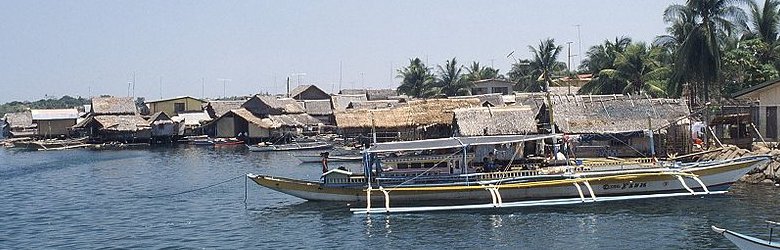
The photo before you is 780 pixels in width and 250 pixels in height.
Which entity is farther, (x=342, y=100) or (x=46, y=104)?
(x=46, y=104)

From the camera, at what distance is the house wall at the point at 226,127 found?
76.7 metres

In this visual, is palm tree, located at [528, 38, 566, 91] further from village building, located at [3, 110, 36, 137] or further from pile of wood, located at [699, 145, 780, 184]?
village building, located at [3, 110, 36, 137]

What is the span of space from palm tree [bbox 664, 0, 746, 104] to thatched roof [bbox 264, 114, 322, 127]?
130ft

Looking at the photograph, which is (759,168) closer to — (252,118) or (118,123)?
(252,118)

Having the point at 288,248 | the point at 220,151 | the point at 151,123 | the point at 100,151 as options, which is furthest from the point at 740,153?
the point at 151,123

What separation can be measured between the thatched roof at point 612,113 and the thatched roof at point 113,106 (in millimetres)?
56214

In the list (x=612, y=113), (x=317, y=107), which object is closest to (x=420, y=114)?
(x=612, y=113)

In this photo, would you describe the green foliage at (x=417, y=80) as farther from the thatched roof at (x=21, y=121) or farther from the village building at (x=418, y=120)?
the thatched roof at (x=21, y=121)

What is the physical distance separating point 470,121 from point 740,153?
11227 millimetres

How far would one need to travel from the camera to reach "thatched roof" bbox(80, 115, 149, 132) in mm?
77625

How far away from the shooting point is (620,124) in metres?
36.2

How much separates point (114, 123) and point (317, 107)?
788 inches

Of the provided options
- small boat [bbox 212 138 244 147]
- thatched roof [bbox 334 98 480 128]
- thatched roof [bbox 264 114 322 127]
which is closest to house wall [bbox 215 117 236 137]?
small boat [bbox 212 138 244 147]

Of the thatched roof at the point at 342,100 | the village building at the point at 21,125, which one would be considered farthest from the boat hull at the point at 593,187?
the village building at the point at 21,125
